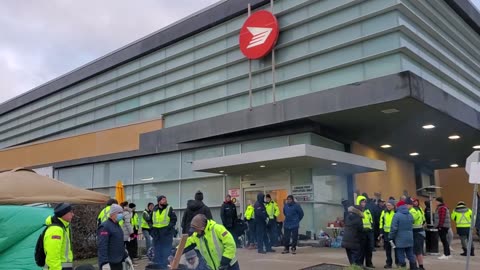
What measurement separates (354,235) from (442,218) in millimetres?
5298

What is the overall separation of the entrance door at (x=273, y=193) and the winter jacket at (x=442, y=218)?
542 cm

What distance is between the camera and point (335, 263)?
12086 millimetres

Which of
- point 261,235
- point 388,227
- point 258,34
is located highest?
point 258,34

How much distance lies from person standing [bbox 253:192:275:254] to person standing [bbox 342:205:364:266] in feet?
14.0

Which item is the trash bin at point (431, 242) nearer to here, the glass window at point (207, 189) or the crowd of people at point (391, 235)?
the crowd of people at point (391, 235)

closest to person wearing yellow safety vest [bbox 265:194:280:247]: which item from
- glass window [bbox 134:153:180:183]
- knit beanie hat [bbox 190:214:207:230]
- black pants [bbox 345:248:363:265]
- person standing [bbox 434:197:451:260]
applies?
black pants [bbox 345:248:363:265]

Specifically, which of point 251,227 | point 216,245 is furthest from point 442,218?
point 216,245

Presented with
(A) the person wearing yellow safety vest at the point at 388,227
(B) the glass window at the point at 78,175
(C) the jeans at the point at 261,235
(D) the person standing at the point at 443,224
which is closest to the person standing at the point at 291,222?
(C) the jeans at the point at 261,235

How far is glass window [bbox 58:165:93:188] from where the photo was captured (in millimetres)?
26761

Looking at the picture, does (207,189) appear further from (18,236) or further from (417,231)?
(18,236)

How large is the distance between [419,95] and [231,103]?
26.6 feet

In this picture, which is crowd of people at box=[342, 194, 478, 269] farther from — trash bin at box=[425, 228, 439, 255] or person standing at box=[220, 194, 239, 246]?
person standing at box=[220, 194, 239, 246]

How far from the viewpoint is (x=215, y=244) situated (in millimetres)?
5953

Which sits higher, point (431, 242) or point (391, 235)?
point (391, 235)
